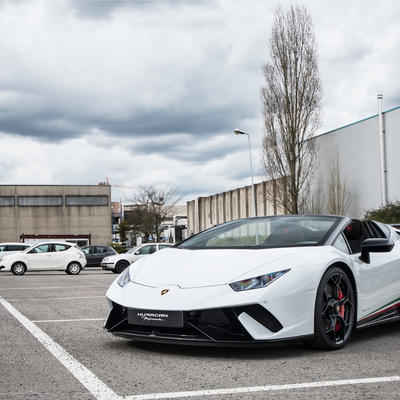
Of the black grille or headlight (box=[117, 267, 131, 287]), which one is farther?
headlight (box=[117, 267, 131, 287])

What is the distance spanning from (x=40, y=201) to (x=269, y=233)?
75.4 meters

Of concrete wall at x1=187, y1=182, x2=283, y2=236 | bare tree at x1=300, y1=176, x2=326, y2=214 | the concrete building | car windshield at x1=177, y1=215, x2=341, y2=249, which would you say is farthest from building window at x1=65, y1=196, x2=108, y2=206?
car windshield at x1=177, y1=215, x2=341, y2=249

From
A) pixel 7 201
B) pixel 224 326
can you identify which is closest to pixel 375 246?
pixel 224 326

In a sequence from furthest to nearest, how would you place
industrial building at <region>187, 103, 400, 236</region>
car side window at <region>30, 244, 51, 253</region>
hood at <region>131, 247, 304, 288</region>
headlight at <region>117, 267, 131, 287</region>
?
car side window at <region>30, 244, 51, 253</region>
industrial building at <region>187, 103, 400, 236</region>
headlight at <region>117, 267, 131, 287</region>
hood at <region>131, 247, 304, 288</region>

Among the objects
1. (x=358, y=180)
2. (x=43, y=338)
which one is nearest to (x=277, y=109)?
(x=358, y=180)

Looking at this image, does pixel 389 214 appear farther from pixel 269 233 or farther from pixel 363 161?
pixel 269 233

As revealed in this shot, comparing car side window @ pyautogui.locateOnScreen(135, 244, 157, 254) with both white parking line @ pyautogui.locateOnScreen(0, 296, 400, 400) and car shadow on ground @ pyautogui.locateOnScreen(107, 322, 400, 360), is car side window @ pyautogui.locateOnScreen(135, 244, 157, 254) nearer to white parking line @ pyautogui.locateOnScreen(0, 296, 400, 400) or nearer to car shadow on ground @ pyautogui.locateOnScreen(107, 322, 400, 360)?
car shadow on ground @ pyautogui.locateOnScreen(107, 322, 400, 360)

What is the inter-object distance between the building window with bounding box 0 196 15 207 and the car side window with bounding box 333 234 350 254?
75.7 m

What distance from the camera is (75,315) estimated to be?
853 cm

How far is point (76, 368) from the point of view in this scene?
188 inches

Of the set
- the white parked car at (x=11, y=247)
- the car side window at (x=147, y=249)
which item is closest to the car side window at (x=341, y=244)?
the car side window at (x=147, y=249)

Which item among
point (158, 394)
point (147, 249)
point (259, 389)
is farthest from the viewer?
point (147, 249)

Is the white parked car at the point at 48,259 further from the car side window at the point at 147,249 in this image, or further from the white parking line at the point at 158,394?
the white parking line at the point at 158,394

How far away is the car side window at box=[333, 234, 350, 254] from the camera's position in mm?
5817
